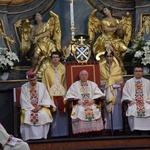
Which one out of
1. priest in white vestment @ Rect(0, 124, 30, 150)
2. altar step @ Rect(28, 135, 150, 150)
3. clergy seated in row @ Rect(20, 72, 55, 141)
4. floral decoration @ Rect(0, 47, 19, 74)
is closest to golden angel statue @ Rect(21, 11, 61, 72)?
floral decoration @ Rect(0, 47, 19, 74)

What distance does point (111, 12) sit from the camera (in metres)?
16.6

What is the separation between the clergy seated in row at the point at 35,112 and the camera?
14172 millimetres

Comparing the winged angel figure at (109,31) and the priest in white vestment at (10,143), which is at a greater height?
the winged angel figure at (109,31)

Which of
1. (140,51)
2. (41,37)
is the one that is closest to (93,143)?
(140,51)

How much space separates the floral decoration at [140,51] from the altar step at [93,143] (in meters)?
2.41

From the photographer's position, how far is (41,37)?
53.2 feet

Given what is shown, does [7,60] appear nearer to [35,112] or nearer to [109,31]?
[35,112]

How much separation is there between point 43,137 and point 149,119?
196 cm

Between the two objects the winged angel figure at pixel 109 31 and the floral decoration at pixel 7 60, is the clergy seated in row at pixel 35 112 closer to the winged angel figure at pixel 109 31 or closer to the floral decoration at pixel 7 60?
the floral decoration at pixel 7 60

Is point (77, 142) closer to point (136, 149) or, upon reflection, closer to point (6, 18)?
point (136, 149)

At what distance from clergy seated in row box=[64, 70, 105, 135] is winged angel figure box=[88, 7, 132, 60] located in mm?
1620

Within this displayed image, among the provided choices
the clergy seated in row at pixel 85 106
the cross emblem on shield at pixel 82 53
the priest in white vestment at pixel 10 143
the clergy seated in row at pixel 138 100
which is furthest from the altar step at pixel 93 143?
the priest in white vestment at pixel 10 143

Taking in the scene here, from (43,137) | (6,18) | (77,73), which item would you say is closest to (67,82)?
(77,73)

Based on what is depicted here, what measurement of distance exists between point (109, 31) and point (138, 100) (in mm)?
2291
